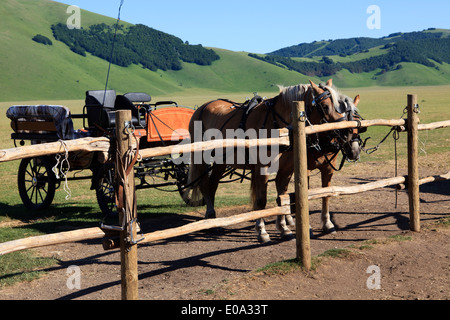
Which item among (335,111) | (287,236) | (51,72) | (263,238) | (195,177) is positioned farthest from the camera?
(51,72)

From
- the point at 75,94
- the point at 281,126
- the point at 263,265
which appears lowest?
the point at 263,265

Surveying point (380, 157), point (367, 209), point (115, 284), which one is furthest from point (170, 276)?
point (380, 157)

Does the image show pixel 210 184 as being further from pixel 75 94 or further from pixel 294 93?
pixel 75 94

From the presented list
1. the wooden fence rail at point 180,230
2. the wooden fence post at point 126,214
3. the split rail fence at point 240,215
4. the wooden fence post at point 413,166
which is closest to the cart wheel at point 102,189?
the wooden fence rail at point 180,230

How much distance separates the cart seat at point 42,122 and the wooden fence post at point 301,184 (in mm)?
4736

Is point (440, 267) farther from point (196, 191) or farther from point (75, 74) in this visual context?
point (75, 74)

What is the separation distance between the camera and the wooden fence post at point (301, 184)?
5828mm

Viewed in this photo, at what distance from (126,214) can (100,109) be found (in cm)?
517

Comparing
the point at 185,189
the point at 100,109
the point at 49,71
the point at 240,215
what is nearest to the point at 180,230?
the point at 240,215

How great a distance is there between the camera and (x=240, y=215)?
5805 millimetres

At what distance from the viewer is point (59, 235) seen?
4.45m

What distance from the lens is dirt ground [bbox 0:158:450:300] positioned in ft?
17.2

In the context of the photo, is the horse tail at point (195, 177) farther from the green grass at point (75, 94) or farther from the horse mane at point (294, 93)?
the horse mane at point (294, 93)

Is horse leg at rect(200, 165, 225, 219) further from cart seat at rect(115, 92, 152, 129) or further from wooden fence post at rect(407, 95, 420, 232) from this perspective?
wooden fence post at rect(407, 95, 420, 232)
